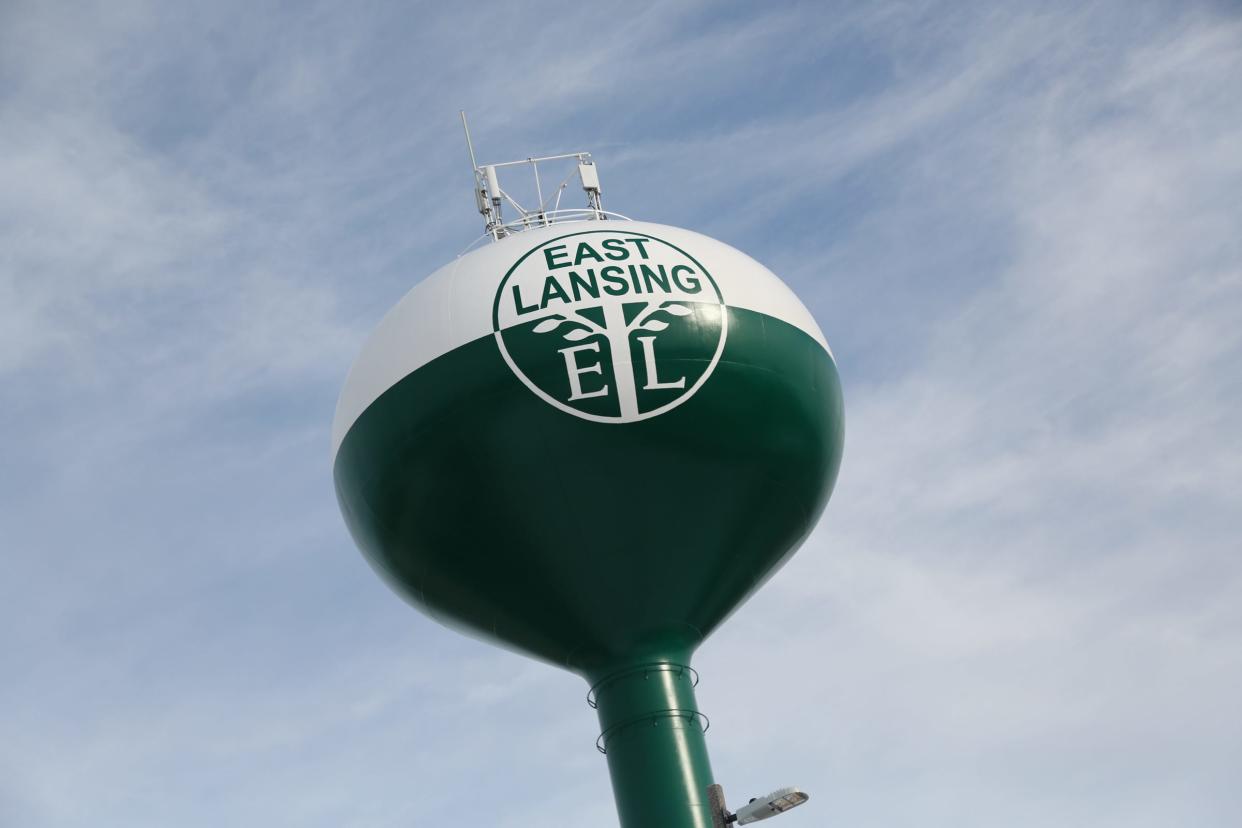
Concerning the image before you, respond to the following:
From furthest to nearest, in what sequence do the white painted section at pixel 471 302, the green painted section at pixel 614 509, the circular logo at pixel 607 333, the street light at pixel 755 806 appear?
1. the white painted section at pixel 471 302
2. the green painted section at pixel 614 509
3. the circular logo at pixel 607 333
4. the street light at pixel 755 806

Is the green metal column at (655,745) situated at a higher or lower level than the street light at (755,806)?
higher

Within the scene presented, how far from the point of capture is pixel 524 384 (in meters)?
12.3

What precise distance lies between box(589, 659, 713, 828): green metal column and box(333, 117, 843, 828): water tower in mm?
20

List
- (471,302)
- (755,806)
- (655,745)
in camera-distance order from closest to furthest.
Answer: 1. (755,806)
2. (471,302)
3. (655,745)

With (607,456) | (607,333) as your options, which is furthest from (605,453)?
(607,333)

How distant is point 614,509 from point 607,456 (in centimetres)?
56

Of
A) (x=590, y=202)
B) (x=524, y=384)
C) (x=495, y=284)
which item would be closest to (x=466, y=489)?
(x=524, y=384)

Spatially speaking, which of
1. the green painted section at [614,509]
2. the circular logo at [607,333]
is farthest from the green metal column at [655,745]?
the circular logo at [607,333]

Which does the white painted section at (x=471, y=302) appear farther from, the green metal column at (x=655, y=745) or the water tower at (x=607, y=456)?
the green metal column at (x=655, y=745)

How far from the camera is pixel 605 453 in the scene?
12438 millimetres

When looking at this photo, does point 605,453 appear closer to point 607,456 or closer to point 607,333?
point 607,456

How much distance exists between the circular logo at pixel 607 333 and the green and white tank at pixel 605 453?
0.05ft

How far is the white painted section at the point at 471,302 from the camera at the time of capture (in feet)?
41.9

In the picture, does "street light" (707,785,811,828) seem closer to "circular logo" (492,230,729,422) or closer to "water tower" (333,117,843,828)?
"water tower" (333,117,843,828)
